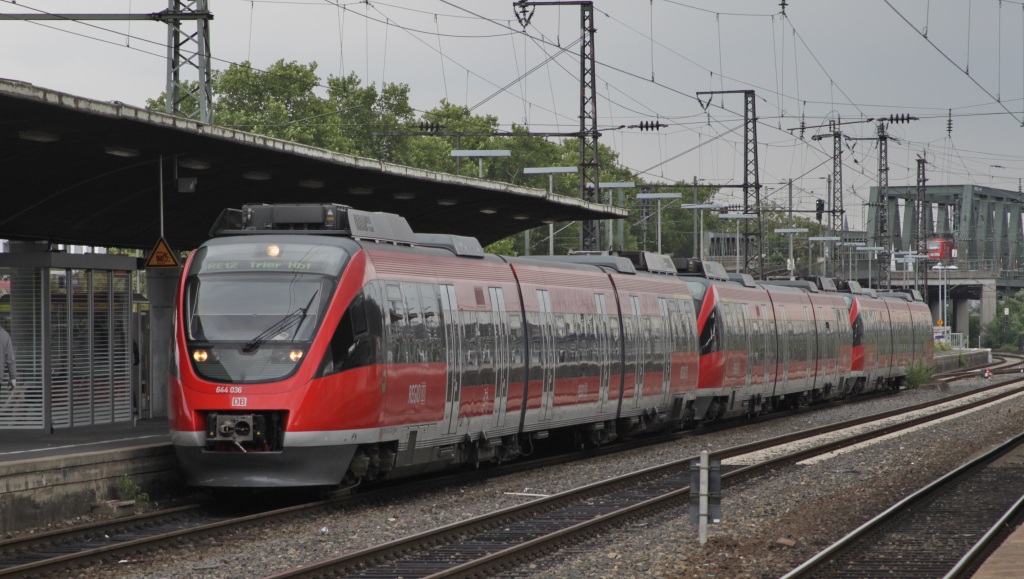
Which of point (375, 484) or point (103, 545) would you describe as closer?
point (103, 545)

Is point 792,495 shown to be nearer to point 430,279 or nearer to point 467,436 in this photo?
A: point 467,436

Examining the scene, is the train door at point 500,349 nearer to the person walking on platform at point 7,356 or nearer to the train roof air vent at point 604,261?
the train roof air vent at point 604,261

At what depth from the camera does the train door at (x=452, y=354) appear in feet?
56.9

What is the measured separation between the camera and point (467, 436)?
18.1 metres

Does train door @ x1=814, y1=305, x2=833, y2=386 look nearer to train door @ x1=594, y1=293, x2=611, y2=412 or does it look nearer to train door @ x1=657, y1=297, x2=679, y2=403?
train door @ x1=657, y1=297, x2=679, y2=403

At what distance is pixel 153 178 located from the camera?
19094 mm

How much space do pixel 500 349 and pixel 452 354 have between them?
1.52m

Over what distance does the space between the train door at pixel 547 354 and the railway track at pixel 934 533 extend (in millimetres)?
5494

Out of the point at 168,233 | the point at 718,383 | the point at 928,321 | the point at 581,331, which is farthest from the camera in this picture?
the point at 928,321

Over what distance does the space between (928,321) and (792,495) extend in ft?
136

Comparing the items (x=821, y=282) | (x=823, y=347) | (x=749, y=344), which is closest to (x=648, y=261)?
(x=749, y=344)

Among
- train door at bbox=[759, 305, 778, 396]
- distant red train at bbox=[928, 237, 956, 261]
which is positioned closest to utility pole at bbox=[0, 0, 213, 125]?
train door at bbox=[759, 305, 778, 396]

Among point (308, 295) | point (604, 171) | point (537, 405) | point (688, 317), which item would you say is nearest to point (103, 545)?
point (308, 295)

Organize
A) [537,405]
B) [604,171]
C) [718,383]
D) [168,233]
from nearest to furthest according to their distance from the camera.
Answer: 1. [537,405]
2. [168,233]
3. [718,383]
4. [604,171]
